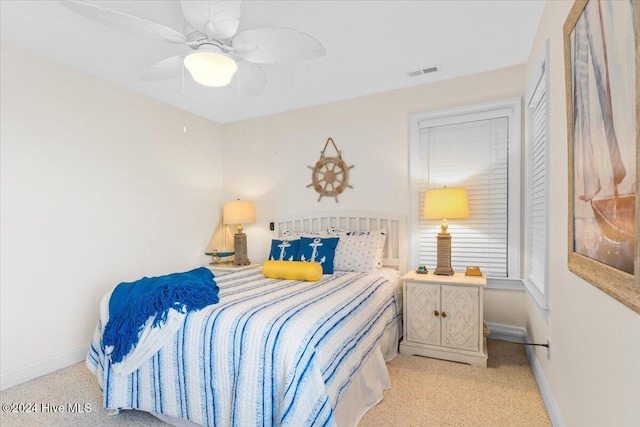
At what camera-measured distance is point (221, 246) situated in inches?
185

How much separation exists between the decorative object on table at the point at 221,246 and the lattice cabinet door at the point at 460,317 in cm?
267

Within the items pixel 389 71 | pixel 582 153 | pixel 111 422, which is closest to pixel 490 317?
pixel 582 153

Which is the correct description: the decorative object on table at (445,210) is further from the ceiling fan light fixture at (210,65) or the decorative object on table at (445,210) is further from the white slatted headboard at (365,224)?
the ceiling fan light fixture at (210,65)

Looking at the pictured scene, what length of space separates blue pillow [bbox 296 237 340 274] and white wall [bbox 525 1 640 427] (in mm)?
1753

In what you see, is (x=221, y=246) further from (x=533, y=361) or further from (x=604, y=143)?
(x=604, y=143)

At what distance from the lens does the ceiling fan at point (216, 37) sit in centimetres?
172

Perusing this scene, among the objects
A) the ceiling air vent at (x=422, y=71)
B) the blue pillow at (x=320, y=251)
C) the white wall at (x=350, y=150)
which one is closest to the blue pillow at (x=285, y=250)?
the blue pillow at (x=320, y=251)

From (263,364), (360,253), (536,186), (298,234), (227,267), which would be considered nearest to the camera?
(263,364)

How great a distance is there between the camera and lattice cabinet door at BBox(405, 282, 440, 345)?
2.87 m

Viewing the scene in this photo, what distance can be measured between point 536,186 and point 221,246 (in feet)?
12.4

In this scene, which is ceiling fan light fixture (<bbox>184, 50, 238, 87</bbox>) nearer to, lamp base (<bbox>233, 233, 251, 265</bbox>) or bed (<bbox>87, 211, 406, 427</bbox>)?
bed (<bbox>87, 211, 406, 427</bbox>)

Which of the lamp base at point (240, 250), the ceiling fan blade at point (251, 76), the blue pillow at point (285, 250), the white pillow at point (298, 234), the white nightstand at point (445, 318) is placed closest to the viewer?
the ceiling fan blade at point (251, 76)

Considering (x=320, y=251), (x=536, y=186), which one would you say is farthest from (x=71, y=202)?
(x=536, y=186)

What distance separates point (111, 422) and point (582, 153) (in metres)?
2.96
